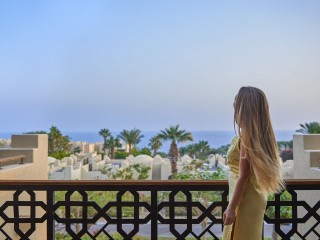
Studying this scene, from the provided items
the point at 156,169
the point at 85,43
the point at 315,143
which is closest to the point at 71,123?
the point at 85,43

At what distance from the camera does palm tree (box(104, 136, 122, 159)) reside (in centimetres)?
3134

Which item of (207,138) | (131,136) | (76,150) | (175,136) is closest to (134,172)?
(175,136)

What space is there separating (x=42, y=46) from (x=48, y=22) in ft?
12.8

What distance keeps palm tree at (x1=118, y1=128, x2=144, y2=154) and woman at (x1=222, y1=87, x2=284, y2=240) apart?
91.1ft

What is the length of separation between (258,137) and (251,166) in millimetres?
150

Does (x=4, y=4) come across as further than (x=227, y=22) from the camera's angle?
No

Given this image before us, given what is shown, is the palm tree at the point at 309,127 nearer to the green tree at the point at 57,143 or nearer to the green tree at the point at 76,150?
the green tree at the point at 57,143

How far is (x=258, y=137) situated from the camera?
1837mm

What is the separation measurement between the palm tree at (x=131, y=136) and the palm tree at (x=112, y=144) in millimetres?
1001

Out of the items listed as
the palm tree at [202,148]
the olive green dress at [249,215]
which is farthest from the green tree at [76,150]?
the olive green dress at [249,215]

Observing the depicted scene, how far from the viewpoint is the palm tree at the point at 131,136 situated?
97.5ft

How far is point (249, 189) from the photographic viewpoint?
6.31ft

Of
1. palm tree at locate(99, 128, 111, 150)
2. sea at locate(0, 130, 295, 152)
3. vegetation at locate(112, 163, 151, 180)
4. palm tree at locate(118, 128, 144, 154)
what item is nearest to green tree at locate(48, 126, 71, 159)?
palm tree at locate(99, 128, 111, 150)

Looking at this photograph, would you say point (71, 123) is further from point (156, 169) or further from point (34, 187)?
point (34, 187)
